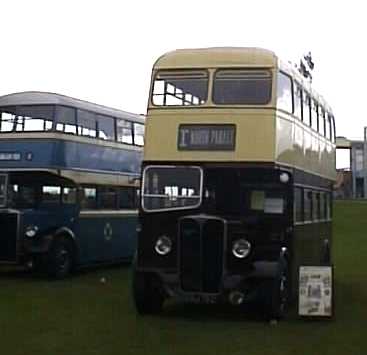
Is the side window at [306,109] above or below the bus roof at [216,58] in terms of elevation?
below

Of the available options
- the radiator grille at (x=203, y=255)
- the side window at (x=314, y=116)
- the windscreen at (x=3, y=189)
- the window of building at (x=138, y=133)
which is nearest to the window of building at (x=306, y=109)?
the side window at (x=314, y=116)

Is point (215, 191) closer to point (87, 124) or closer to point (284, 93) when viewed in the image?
point (284, 93)

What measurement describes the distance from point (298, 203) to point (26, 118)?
27.5 feet

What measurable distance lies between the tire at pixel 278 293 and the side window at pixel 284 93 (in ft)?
8.18

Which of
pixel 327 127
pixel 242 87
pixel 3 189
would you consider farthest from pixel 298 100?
pixel 3 189

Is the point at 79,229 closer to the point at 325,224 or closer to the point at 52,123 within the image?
the point at 52,123

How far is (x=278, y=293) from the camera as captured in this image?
1364 centimetres

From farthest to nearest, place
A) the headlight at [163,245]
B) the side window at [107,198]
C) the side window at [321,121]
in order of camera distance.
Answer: the side window at [107,198]
the side window at [321,121]
the headlight at [163,245]

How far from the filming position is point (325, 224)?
19.7m

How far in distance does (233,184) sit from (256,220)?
0.66 metres

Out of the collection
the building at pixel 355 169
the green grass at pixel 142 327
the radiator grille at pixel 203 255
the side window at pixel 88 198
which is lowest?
the green grass at pixel 142 327

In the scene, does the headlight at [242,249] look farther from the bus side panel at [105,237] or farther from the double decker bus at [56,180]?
the bus side panel at [105,237]

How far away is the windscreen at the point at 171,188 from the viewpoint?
45.8 ft

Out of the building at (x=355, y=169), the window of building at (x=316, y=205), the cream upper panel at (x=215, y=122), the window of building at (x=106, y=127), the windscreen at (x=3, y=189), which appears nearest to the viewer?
the cream upper panel at (x=215, y=122)
